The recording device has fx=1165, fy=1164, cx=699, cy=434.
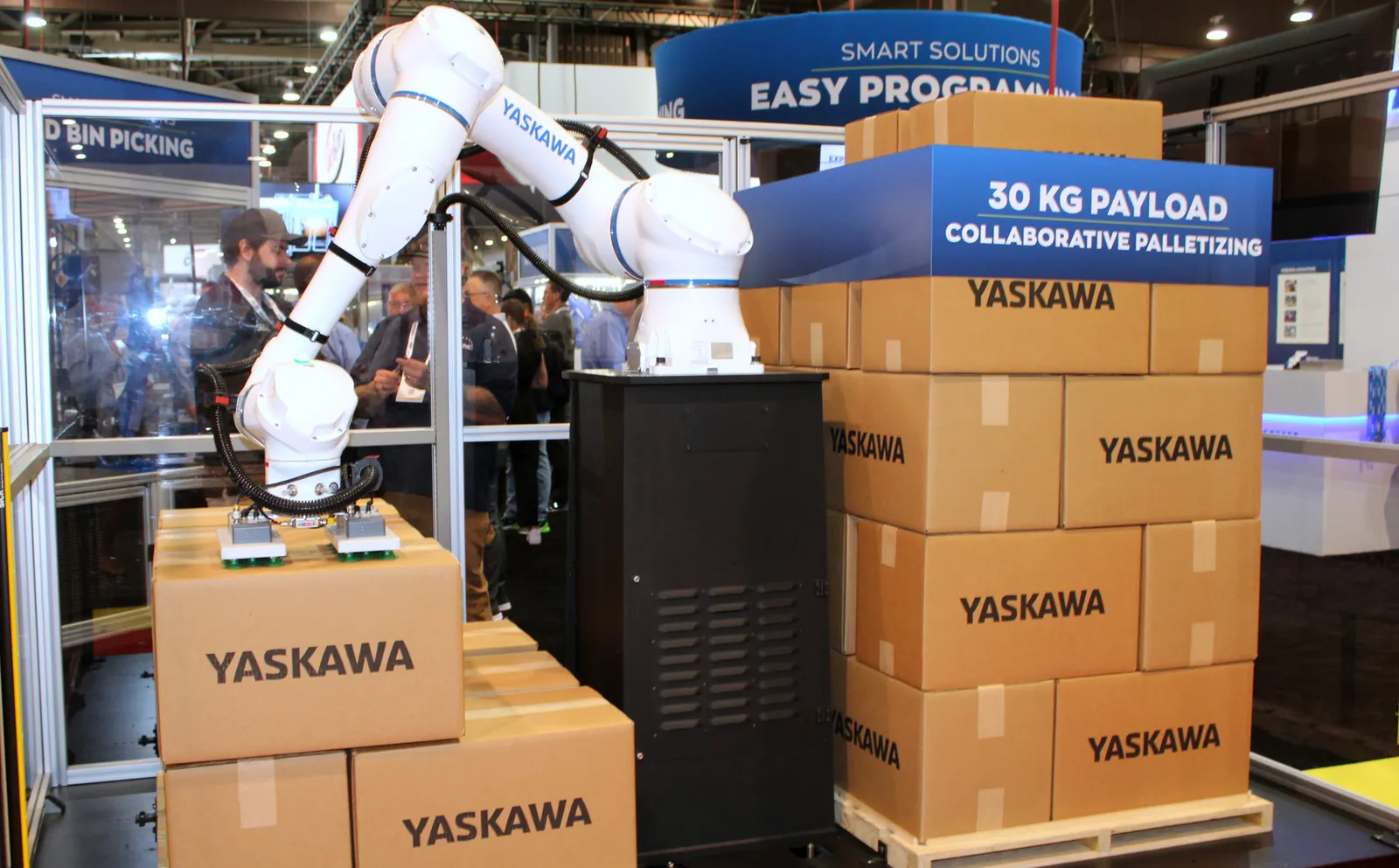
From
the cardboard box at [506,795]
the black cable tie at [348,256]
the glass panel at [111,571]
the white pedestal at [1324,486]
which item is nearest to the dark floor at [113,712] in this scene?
the glass panel at [111,571]

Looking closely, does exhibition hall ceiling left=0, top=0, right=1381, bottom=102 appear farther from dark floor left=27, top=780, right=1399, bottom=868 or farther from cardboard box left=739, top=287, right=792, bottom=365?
dark floor left=27, top=780, right=1399, bottom=868

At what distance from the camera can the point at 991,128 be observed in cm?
267

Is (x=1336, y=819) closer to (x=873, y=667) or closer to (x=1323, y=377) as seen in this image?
(x=873, y=667)

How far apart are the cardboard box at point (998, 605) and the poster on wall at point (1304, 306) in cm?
634

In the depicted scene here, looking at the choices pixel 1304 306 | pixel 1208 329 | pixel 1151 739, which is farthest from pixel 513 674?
pixel 1304 306

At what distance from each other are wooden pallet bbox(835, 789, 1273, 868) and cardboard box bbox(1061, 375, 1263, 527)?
711 mm

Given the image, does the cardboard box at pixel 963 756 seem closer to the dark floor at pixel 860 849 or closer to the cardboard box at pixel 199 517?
the dark floor at pixel 860 849

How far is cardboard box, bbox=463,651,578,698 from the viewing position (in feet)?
8.40

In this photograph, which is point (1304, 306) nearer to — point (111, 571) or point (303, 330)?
point (111, 571)

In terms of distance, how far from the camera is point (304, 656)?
2100 mm

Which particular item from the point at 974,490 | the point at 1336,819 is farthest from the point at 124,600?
the point at 1336,819

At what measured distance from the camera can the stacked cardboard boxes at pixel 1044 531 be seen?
8.61ft

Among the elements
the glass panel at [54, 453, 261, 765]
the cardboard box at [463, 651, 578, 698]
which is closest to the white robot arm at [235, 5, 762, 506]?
the cardboard box at [463, 651, 578, 698]

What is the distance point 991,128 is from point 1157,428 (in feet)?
2.71
